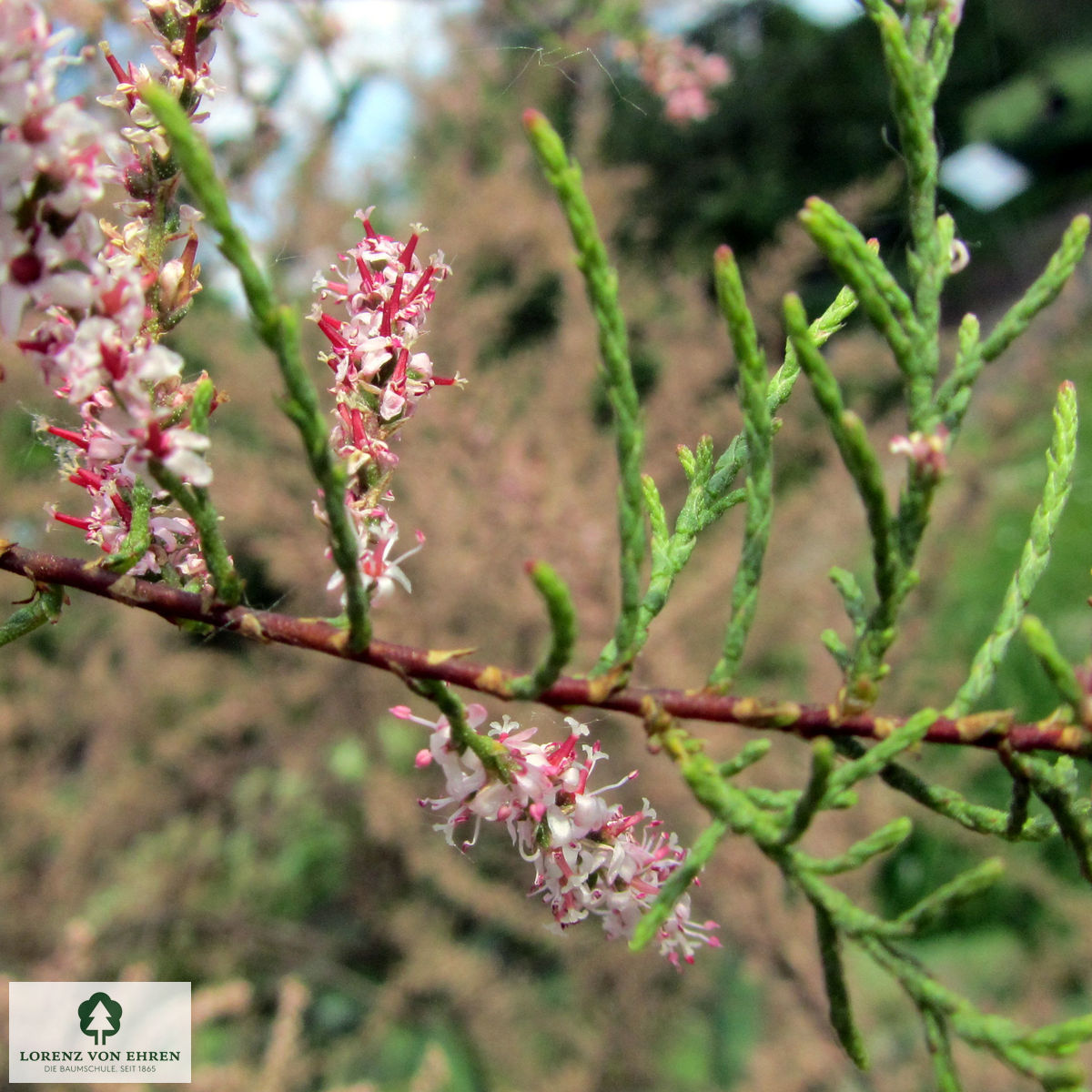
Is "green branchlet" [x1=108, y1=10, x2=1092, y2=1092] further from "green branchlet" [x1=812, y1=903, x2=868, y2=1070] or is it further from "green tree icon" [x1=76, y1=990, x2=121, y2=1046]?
"green tree icon" [x1=76, y1=990, x2=121, y2=1046]

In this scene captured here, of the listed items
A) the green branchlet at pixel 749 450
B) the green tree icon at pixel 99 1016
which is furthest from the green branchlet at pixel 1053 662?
the green tree icon at pixel 99 1016

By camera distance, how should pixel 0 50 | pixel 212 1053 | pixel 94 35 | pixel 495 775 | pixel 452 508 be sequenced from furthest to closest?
pixel 452 508 < pixel 212 1053 < pixel 94 35 < pixel 495 775 < pixel 0 50

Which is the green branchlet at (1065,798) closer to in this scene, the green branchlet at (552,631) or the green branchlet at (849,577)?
the green branchlet at (849,577)

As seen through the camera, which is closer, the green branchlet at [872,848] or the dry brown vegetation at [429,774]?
the green branchlet at [872,848]

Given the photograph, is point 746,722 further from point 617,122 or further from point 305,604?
point 617,122

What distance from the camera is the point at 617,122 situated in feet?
20.6

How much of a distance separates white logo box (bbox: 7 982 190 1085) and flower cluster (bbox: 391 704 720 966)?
3.58 ft

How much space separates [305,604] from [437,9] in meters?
2.45

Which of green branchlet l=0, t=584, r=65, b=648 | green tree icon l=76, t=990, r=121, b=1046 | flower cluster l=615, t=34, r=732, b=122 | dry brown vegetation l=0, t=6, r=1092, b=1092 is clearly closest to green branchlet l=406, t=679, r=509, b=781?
green branchlet l=0, t=584, r=65, b=648

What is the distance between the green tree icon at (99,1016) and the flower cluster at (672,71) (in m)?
2.40

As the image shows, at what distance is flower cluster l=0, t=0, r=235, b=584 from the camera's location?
0.38 metres

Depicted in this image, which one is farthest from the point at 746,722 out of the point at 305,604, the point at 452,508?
the point at 305,604

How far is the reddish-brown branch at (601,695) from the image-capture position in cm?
44

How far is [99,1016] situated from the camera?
1480 millimetres
